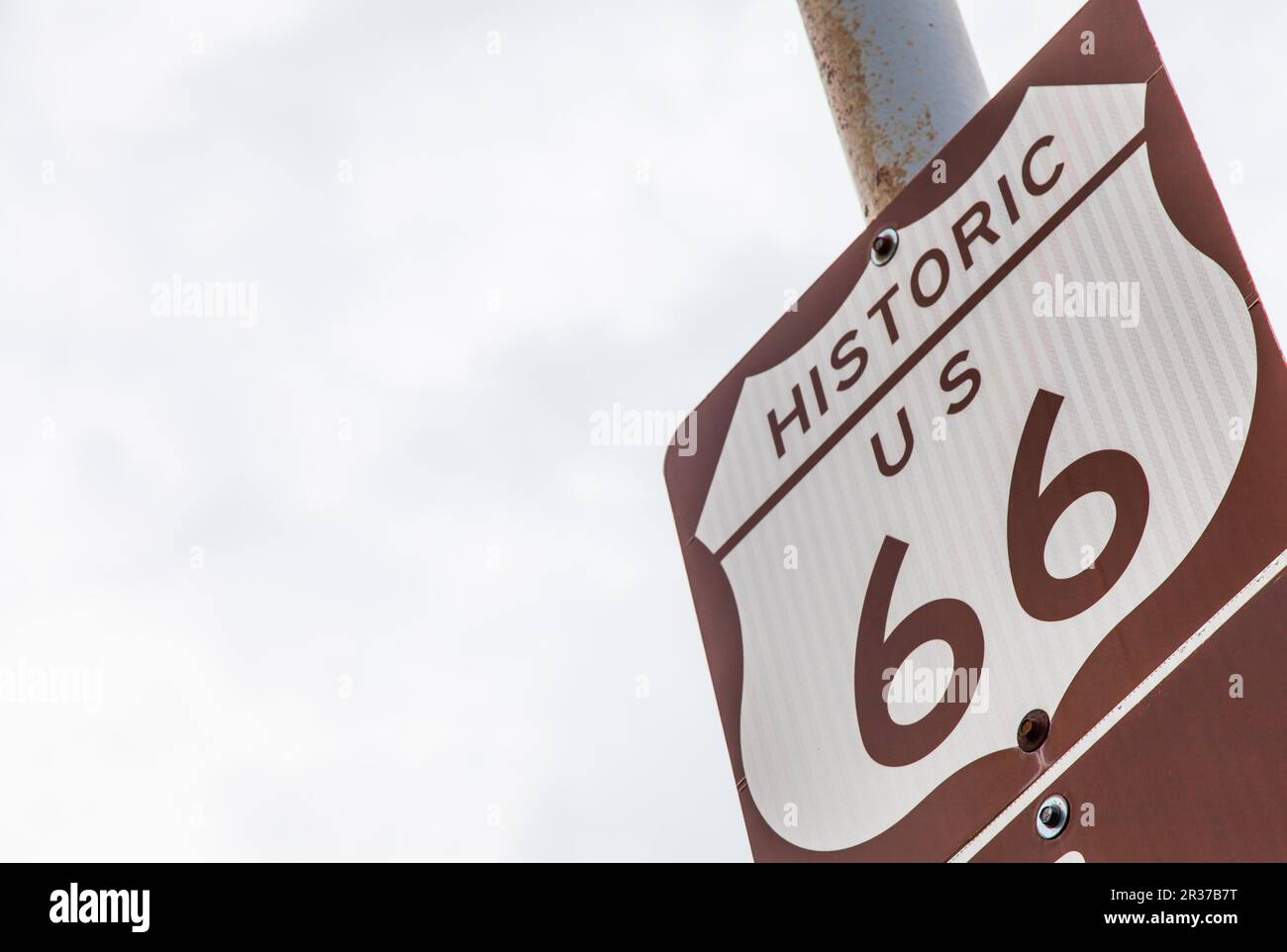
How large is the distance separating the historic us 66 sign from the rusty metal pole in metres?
0.13

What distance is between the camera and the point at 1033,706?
1.72 metres

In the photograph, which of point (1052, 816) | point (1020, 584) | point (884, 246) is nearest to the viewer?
point (1052, 816)

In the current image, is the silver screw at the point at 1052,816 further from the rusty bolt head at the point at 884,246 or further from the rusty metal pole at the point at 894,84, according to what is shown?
the rusty metal pole at the point at 894,84

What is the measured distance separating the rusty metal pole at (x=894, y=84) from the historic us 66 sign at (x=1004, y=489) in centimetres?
13

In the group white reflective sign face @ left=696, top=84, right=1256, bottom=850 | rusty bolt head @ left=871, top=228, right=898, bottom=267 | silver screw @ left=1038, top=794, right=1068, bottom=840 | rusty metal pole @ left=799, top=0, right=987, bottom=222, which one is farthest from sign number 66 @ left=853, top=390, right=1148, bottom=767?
rusty metal pole @ left=799, top=0, right=987, bottom=222

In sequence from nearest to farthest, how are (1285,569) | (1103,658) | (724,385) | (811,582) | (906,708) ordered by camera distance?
(1285,569) → (1103,658) → (906,708) → (811,582) → (724,385)

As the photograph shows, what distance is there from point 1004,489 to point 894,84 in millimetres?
717

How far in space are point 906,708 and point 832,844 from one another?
188 millimetres

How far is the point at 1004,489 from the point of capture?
1851 mm
